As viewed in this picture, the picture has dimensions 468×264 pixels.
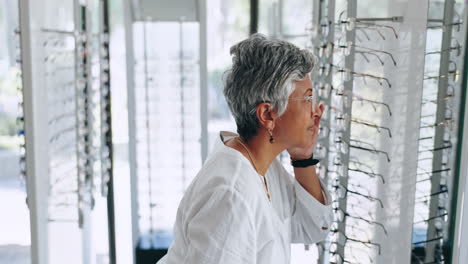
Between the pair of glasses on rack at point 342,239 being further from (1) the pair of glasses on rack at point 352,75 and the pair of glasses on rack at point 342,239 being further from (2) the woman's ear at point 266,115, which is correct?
(2) the woman's ear at point 266,115

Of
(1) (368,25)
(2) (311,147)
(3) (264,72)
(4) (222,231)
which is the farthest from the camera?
(1) (368,25)

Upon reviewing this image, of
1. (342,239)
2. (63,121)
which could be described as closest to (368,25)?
(342,239)

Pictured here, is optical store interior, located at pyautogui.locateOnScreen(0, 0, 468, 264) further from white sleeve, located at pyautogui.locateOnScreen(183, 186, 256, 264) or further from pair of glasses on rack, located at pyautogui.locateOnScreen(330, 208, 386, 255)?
white sleeve, located at pyautogui.locateOnScreen(183, 186, 256, 264)

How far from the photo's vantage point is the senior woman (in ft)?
3.97

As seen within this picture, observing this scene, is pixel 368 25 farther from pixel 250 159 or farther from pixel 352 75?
pixel 250 159

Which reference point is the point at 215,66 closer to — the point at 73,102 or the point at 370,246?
the point at 73,102

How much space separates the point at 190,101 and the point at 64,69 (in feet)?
3.95

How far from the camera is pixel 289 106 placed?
1354 mm

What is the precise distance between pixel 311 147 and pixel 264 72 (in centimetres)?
32

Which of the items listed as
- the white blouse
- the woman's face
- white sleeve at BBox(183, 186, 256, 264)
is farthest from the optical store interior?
white sleeve at BBox(183, 186, 256, 264)

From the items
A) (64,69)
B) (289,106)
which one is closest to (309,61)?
(289,106)

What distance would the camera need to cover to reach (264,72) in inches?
51.3

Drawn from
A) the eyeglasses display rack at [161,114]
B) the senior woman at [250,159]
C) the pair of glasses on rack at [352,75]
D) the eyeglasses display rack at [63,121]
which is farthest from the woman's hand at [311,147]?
the eyeglasses display rack at [161,114]

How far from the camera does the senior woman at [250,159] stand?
Answer: 1.21 metres
